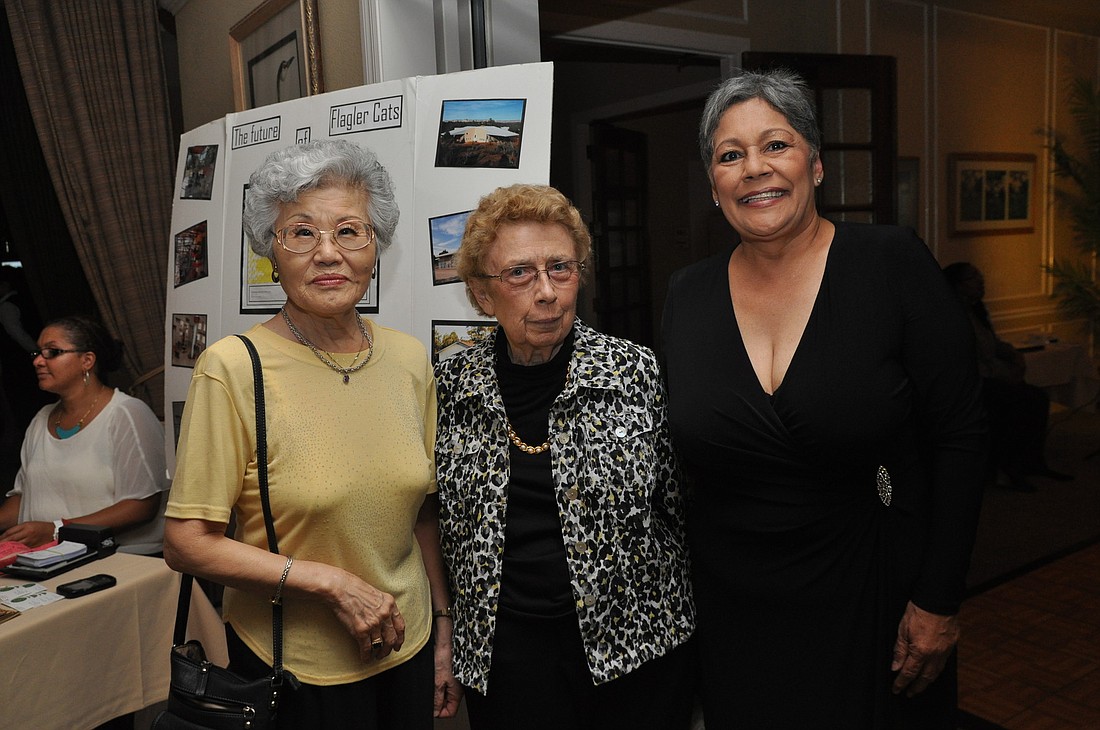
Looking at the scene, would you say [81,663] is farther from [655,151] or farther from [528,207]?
[655,151]

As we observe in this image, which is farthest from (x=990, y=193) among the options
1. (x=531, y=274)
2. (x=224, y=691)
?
(x=224, y=691)

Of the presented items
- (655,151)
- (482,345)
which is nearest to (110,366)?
(482,345)

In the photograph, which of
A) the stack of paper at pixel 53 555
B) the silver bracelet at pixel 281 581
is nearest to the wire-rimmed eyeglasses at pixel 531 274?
the silver bracelet at pixel 281 581

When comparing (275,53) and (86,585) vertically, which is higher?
(275,53)

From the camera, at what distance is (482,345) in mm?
1592

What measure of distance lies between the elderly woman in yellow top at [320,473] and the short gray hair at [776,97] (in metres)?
0.62

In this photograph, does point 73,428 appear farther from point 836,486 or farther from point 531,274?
point 836,486

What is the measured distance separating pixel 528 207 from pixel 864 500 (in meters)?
0.78

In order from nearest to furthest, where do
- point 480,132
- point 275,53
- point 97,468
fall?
point 480,132 → point 97,468 → point 275,53

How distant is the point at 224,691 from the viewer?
125cm

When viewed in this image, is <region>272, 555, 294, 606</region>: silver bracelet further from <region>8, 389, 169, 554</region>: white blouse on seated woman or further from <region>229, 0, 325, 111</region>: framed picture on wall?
<region>229, 0, 325, 111</region>: framed picture on wall

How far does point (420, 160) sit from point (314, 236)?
0.85 m

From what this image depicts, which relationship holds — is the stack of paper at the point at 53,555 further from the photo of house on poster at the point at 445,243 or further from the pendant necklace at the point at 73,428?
the photo of house on poster at the point at 445,243

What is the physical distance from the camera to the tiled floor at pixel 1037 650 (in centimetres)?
268
